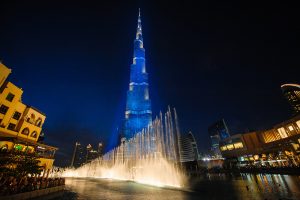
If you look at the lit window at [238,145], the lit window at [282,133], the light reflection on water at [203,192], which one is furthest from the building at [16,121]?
the lit window at [238,145]

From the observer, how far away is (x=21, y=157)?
2219 centimetres

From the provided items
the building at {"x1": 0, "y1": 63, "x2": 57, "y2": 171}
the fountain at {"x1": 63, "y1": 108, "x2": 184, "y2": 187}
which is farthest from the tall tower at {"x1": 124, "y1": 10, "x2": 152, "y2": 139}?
the building at {"x1": 0, "y1": 63, "x2": 57, "y2": 171}

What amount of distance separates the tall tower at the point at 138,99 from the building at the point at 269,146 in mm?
73358

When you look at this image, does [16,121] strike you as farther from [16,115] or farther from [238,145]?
[238,145]

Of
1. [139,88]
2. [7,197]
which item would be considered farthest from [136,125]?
[7,197]

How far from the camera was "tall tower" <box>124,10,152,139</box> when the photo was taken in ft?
464

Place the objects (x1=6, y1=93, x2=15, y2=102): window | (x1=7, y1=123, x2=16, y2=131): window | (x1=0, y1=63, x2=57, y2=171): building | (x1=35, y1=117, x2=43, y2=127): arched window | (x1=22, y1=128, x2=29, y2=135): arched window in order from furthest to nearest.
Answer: (x1=35, y1=117, x2=43, y2=127): arched window, (x1=22, y1=128, x2=29, y2=135): arched window, (x1=7, y1=123, x2=16, y2=131): window, (x1=6, y1=93, x2=15, y2=102): window, (x1=0, y1=63, x2=57, y2=171): building

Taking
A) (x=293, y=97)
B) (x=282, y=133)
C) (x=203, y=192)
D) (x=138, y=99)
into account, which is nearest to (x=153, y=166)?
(x=203, y=192)

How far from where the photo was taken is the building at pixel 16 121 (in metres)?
31.7

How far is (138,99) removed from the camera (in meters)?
155

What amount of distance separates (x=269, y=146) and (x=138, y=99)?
361 feet

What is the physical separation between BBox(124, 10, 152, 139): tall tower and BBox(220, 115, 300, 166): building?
241ft

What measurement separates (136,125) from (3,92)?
112369 millimetres

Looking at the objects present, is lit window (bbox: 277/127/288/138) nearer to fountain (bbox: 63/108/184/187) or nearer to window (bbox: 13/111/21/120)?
fountain (bbox: 63/108/184/187)
